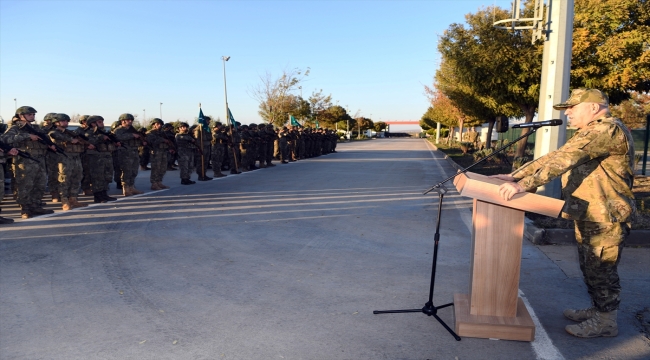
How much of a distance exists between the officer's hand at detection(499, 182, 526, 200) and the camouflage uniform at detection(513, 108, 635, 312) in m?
0.08

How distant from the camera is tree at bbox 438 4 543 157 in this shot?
15.6 m

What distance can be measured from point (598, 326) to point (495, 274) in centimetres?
92

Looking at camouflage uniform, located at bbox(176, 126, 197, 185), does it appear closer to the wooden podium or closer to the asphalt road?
the asphalt road

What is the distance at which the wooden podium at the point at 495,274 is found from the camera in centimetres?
367

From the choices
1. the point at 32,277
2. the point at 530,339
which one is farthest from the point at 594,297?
the point at 32,277

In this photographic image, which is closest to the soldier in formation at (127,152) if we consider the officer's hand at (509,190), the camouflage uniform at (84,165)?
the camouflage uniform at (84,165)

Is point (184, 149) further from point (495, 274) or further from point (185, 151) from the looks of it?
point (495, 274)

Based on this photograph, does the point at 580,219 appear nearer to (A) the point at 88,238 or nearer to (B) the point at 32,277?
(B) the point at 32,277

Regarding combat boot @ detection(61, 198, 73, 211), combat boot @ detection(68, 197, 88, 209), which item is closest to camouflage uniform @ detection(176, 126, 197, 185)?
combat boot @ detection(68, 197, 88, 209)

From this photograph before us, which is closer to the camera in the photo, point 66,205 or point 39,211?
point 39,211

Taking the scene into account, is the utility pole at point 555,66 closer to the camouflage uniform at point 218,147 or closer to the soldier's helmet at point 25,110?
the soldier's helmet at point 25,110

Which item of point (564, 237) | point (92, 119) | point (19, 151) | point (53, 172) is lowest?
point (564, 237)

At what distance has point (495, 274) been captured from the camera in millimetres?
3771

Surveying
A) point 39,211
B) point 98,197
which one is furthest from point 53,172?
point 39,211
